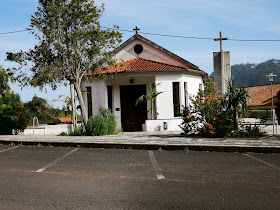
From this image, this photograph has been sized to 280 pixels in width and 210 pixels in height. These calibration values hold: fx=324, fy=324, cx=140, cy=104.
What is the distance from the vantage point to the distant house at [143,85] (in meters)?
21.1

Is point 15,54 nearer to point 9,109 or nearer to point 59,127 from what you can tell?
point 9,109

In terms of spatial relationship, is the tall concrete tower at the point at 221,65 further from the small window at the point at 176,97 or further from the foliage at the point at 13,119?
the foliage at the point at 13,119

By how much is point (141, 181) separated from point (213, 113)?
7.56 metres

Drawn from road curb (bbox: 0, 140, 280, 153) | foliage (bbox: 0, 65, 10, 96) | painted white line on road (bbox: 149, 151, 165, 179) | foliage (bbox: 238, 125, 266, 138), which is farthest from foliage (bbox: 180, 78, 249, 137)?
foliage (bbox: 0, 65, 10, 96)

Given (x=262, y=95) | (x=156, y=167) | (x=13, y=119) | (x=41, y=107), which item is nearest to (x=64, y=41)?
(x=13, y=119)

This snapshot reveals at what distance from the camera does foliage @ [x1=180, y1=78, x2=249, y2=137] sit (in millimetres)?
12719

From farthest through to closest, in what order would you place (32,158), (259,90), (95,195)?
(259,90) → (32,158) → (95,195)

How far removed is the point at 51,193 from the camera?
529 cm

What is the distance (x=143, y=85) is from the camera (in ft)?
73.7

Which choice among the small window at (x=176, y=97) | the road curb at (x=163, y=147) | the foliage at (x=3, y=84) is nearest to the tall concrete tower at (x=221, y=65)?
the small window at (x=176, y=97)

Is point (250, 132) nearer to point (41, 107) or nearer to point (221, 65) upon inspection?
point (221, 65)

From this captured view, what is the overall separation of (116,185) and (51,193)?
1.15m

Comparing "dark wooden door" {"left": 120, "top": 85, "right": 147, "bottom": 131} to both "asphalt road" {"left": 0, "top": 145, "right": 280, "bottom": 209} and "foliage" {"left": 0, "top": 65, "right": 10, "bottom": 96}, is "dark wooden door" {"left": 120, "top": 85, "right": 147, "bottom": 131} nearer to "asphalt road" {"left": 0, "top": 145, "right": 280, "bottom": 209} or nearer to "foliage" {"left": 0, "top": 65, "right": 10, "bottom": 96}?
"asphalt road" {"left": 0, "top": 145, "right": 280, "bottom": 209}

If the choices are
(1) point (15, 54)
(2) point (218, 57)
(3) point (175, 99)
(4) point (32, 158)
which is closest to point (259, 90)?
(3) point (175, 99)
